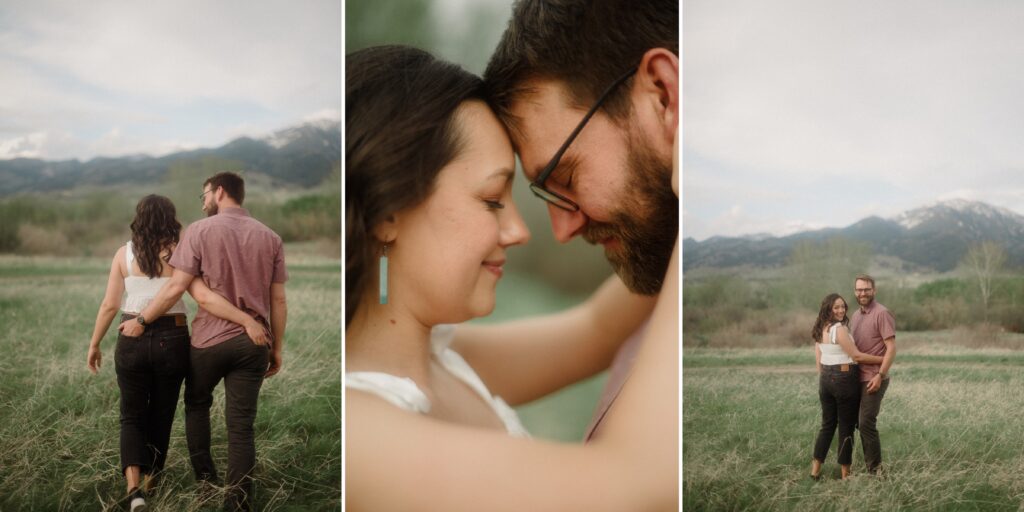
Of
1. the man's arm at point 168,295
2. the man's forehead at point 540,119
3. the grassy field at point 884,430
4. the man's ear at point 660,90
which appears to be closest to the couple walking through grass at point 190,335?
the man's arm at point 168,295

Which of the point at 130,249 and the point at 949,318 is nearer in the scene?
the point at 130,249

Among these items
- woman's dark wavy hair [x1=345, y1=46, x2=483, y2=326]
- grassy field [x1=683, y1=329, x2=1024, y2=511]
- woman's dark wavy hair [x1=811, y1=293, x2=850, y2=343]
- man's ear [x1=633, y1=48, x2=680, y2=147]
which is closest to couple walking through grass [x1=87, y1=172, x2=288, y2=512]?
woman's dark wavy hair [x1=345, y1=46, x2=483, y2=326]

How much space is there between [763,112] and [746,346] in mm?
1122

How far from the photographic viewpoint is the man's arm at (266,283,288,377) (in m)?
4.14

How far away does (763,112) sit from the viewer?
457 centimetres

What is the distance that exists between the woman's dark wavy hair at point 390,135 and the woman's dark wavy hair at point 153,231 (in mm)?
748

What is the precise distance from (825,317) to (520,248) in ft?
4.80

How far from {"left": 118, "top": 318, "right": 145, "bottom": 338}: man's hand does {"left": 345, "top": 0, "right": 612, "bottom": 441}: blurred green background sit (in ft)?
4.77

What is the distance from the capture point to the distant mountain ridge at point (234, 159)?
13.3 feet

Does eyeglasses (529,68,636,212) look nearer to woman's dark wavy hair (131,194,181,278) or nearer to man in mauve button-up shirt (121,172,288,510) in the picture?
man in mauve button-up shirt (121,172,288,510)

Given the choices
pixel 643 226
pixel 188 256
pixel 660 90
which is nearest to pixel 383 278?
pixel 188 256

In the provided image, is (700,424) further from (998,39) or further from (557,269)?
(998,39)

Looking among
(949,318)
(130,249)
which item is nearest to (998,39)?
(949,318)

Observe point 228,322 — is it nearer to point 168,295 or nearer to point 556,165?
point 168,295
